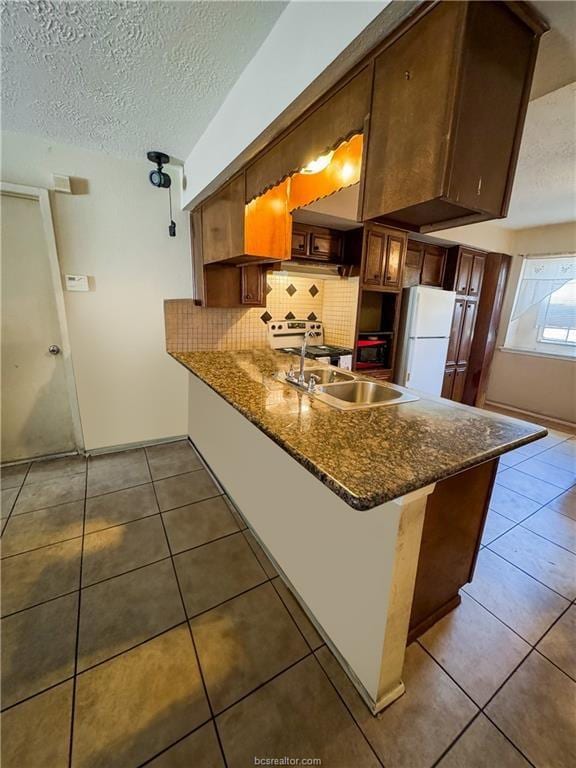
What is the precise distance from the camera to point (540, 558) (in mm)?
1862

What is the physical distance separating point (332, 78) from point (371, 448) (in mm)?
1226

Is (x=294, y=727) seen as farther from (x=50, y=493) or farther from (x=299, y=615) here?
(x=50, y=493)

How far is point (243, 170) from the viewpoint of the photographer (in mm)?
1755

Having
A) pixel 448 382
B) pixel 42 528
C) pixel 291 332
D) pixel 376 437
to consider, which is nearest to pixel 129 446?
pixel 42 528

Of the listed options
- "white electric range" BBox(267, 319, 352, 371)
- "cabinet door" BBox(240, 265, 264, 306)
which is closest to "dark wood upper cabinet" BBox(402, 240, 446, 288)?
"white electric range" BBox(267, 319, 352, 371)

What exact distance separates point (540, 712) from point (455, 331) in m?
3.73

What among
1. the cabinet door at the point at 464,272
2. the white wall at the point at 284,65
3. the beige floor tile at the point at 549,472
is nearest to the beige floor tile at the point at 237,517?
the white wall at the point at 284,65

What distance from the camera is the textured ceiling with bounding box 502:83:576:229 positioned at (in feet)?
5.76

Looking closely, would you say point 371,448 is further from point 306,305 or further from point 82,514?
point 306,305

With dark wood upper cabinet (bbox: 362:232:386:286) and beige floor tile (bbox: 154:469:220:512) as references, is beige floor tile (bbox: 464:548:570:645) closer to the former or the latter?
beige floor tile (bbox: 154:469:220:512)

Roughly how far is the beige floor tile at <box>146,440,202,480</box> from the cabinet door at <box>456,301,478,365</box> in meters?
3.61

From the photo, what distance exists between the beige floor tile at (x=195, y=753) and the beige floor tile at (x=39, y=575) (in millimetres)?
896

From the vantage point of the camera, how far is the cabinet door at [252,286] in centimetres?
281

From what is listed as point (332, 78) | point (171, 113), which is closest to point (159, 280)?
point (171, 113)
